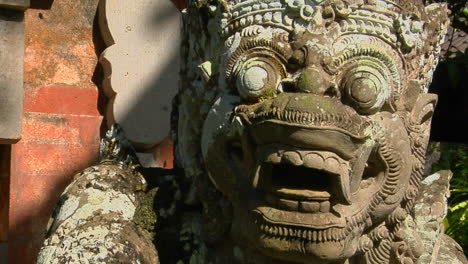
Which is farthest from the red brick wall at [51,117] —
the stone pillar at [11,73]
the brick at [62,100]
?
the stone pillar at [11,73]

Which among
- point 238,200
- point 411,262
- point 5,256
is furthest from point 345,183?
point 5,256

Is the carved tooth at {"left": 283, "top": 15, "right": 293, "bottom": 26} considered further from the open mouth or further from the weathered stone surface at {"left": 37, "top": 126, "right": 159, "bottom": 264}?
the weathered stone surface at {"left": 37, "top": 126, "right": 159, "bottom": 264}

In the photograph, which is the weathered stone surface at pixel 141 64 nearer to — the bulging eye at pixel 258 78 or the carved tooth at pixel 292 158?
the bulging eye at pixel 258 78

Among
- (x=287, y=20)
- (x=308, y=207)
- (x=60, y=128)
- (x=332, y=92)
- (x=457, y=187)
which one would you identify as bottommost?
(x=457, y=187)

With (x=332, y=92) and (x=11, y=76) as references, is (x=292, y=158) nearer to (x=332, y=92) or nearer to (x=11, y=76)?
(x=332, y=92)

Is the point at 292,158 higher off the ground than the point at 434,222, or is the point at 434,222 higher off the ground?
the point at 292,158

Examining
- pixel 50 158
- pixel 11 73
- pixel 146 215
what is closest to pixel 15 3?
pixel 11 73

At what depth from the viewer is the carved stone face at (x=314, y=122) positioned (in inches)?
76.7

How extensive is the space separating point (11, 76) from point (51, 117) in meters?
0.40

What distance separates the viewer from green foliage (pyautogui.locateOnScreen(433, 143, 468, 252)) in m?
4.21

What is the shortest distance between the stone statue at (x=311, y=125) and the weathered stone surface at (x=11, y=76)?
1.50m

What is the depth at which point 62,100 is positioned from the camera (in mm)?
3998

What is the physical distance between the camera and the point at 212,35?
7.09 feet

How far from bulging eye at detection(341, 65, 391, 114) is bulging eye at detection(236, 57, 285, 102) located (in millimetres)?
136
